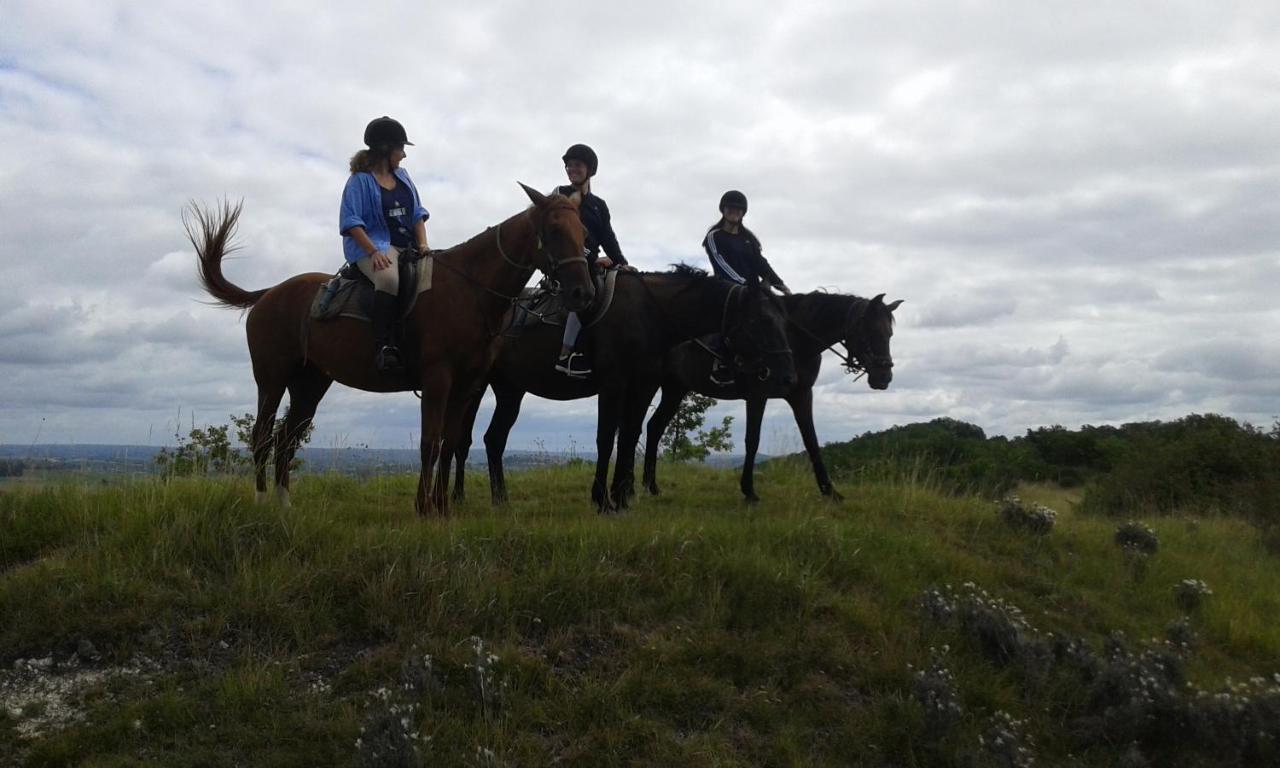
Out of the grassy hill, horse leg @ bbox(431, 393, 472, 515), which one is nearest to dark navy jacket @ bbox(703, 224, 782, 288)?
the grassy hill

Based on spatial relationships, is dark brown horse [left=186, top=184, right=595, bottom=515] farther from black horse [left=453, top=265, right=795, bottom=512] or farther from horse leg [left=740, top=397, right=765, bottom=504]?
horse leg [left=740, top=397, right=765, bottom=504]

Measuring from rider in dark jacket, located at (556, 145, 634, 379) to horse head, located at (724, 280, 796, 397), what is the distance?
1188mm

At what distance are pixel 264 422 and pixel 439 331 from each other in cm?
224

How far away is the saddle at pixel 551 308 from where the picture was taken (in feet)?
28.3

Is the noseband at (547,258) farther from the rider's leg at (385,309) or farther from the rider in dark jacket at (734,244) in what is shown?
the rider in dark jacket at (734,244)

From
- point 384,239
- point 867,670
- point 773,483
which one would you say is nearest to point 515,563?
point 867,670

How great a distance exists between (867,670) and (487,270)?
4.20m

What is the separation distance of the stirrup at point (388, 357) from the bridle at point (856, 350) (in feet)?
15.5

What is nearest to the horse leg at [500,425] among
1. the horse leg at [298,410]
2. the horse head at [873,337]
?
the horse leg at [298,410]

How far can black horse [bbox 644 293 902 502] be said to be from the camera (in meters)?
10.0

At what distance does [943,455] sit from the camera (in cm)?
1916

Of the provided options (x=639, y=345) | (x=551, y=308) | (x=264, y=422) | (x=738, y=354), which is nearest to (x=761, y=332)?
(x=738, y=354)

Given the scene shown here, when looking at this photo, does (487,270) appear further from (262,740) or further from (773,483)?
(773,483)

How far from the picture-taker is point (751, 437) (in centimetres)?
1002
